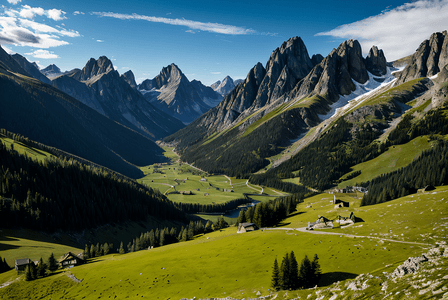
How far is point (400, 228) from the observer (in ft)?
201

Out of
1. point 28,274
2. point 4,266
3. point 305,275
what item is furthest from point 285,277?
point 4,266

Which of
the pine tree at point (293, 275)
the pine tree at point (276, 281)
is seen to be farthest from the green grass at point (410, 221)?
the pine tree at point (276, 281)

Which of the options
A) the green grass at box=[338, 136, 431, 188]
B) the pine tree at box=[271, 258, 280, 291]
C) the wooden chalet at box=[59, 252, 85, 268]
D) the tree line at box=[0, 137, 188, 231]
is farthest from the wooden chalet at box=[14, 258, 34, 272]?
the green grass at box=[338, 136, 431, 188]

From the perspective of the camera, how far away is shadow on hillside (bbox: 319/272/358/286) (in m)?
42.5

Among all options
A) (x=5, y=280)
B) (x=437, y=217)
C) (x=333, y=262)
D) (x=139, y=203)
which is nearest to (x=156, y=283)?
(x=333, y=262)

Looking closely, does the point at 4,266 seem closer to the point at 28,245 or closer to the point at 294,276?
the point at 28,245

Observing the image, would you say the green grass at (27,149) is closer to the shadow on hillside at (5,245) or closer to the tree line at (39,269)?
the shadow on hillside at (5,245)

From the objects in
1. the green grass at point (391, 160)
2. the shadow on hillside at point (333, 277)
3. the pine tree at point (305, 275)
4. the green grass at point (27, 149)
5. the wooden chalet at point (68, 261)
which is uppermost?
the green grass at point (27, 149)

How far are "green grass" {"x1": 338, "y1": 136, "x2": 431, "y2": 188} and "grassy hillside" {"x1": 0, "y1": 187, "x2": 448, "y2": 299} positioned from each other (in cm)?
11860

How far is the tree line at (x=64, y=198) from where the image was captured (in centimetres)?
10696

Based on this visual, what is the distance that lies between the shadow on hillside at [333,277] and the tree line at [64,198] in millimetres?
114381

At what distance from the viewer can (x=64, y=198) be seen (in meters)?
128

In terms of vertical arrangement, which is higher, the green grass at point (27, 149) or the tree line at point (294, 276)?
the green grass at point (27, 149)

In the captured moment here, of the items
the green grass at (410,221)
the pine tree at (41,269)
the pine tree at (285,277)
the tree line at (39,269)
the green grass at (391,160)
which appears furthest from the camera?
the green grass at (391,160)
